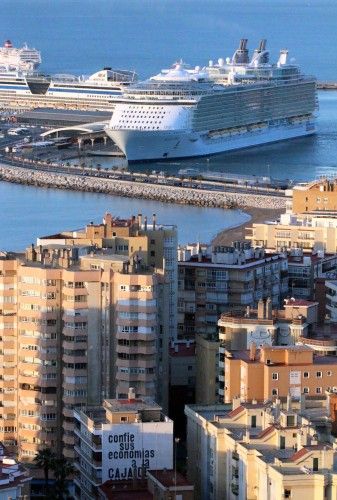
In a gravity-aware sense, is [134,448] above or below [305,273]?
below

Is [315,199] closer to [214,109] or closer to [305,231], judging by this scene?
[305,231]

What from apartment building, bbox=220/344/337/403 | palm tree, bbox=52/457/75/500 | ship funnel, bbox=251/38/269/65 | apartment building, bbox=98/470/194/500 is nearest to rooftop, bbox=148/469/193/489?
apartment building, bbox=98/470/194/500

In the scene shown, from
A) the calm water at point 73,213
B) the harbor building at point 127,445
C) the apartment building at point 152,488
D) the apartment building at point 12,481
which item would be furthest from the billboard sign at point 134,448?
the calm water at point 73,213

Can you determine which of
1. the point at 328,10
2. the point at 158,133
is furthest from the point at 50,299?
the point at 328,10

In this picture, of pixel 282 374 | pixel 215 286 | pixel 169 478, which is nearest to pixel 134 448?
pixel 169 478

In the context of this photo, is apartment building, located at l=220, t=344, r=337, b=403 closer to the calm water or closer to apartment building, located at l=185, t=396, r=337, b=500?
apartment building, located at l=185, t=396, r=337, b=500

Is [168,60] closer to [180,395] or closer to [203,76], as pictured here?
[203,76]

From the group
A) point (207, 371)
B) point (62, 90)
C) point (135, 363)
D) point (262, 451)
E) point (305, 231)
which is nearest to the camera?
point (262, 451)
